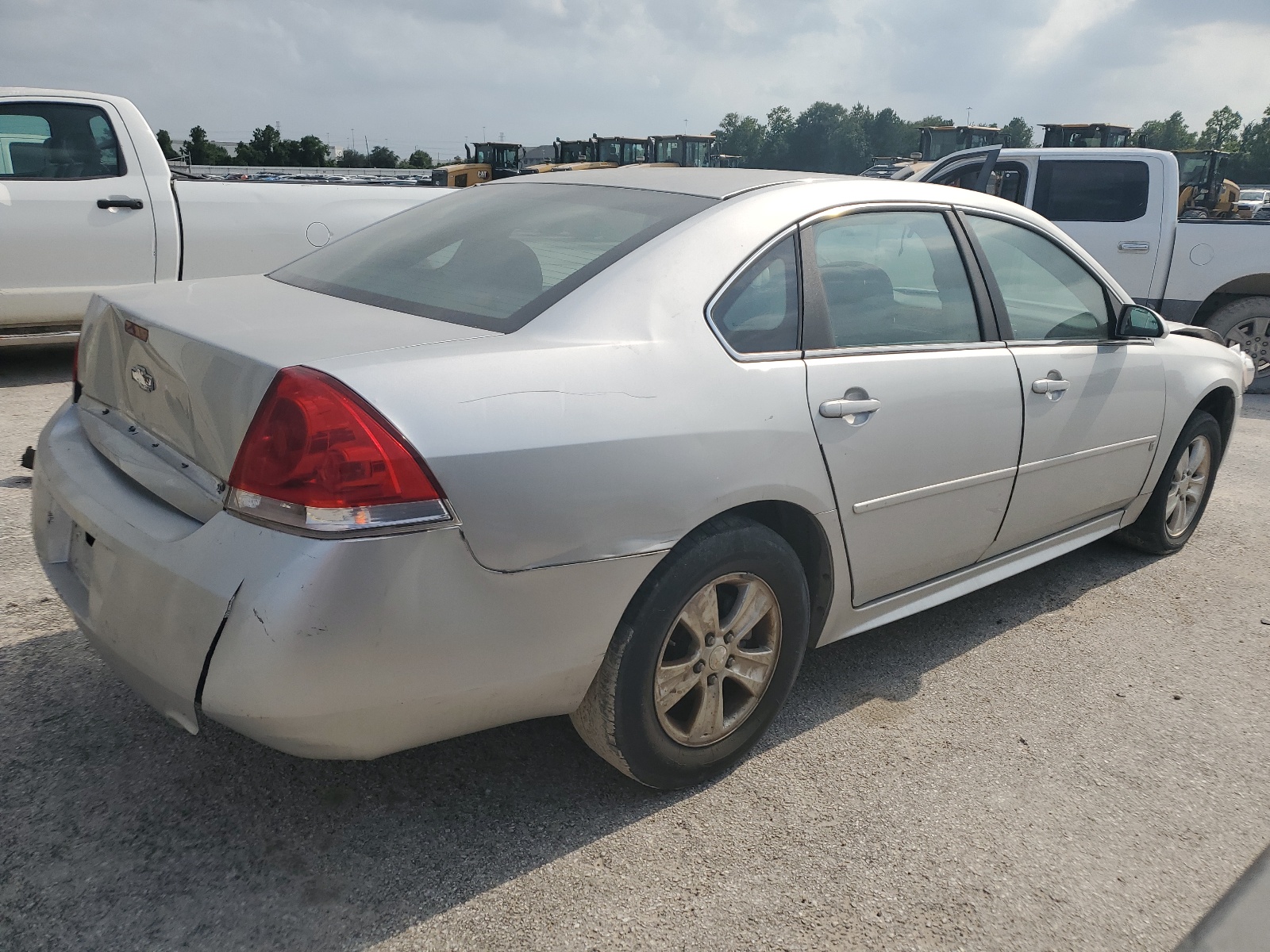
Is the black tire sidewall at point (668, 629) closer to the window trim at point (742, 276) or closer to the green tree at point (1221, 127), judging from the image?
the window trim at point (742, 276)

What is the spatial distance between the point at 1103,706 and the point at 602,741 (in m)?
1.71

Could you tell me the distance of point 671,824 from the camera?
2.41m

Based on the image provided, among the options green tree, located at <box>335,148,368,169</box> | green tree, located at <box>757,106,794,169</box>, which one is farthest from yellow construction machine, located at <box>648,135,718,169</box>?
green tree, located at <box>757,106,794,169</box>

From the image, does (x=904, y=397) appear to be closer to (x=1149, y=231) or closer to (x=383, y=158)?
(x=1149, y=231)

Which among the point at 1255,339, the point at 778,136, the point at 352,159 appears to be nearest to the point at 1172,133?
the point at 778,136

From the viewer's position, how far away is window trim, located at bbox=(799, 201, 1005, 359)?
8.59 feet

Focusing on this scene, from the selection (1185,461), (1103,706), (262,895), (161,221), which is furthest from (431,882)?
(161,221)

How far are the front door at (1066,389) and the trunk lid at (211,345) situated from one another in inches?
76.2

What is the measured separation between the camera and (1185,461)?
170 inches

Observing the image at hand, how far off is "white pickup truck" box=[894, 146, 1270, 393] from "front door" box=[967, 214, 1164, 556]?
4.90m

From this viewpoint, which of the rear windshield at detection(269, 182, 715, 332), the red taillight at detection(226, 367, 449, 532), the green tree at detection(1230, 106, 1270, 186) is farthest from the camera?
the green tree at detection(1230, 106, 1270, 186)

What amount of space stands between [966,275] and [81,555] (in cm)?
258

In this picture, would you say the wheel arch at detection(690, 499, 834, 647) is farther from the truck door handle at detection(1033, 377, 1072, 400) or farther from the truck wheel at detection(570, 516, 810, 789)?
the truck door handle at detection(1033, 377, 1072, 400)

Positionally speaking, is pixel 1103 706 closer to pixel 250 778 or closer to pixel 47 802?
pixel 250 778
